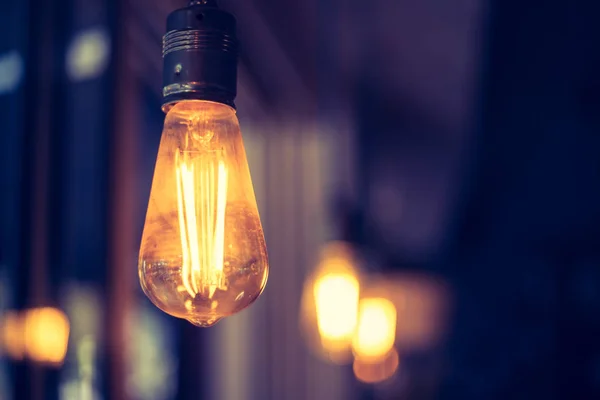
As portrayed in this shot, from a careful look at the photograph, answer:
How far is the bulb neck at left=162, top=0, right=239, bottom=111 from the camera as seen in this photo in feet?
1.63

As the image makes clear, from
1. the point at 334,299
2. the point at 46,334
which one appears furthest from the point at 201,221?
the point at 334,299

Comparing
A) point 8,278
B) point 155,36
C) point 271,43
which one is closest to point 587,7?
point 271,43

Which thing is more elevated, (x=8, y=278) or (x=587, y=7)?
(x=587, y=7)

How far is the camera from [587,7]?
2.31 metres

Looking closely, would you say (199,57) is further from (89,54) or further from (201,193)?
(89,54)

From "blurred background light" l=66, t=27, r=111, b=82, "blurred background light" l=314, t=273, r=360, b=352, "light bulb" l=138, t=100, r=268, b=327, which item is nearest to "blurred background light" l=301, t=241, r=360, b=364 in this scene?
"blurred background light" l=314, t=273, r=360, b=352

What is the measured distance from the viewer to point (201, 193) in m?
→ 0.52

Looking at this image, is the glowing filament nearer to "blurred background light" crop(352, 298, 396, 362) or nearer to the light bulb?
the light bulb

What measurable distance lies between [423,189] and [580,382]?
4.14 meters

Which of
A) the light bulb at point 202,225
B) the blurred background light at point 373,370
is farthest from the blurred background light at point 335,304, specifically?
the light bulb at point 202,225

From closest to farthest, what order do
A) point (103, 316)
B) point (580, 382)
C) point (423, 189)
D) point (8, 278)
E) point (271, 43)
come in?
point (8, 278)
point (103, 316)
point (580, 382)
point (271, 43)
point (423, 189)

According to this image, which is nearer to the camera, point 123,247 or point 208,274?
point 208,274

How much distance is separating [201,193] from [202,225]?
0.10 feet

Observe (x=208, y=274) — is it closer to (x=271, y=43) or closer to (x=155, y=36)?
(x=155, y=36)
